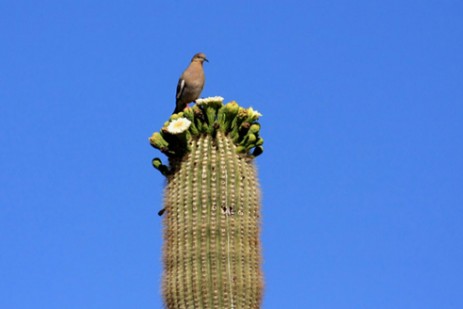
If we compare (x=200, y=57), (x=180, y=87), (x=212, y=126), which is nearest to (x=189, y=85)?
(x=180, y=87)

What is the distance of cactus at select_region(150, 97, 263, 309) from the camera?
9.85m

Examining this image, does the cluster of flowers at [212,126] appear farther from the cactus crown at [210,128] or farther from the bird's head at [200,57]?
the bird's head at [200,57]

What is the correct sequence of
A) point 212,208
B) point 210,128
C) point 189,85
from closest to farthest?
point 212,208 → point 210,128 → point 189,85

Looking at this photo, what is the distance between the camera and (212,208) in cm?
1000

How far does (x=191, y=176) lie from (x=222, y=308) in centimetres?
135

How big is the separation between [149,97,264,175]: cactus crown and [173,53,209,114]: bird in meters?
1.92

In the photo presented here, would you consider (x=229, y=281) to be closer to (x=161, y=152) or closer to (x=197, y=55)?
(x=161, y=152)

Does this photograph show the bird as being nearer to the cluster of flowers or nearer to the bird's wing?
the bird's wing

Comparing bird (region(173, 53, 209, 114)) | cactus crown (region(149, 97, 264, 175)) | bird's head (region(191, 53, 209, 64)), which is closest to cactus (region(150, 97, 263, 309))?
cactus crown (region(149, 97, 264, 175))

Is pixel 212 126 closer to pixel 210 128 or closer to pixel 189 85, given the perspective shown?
pixel 210 128

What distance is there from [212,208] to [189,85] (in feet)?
9.88

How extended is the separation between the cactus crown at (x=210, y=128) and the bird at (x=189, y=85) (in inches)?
75.5

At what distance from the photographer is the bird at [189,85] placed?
12672 mm

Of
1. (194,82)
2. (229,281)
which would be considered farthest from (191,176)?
(194,82)
